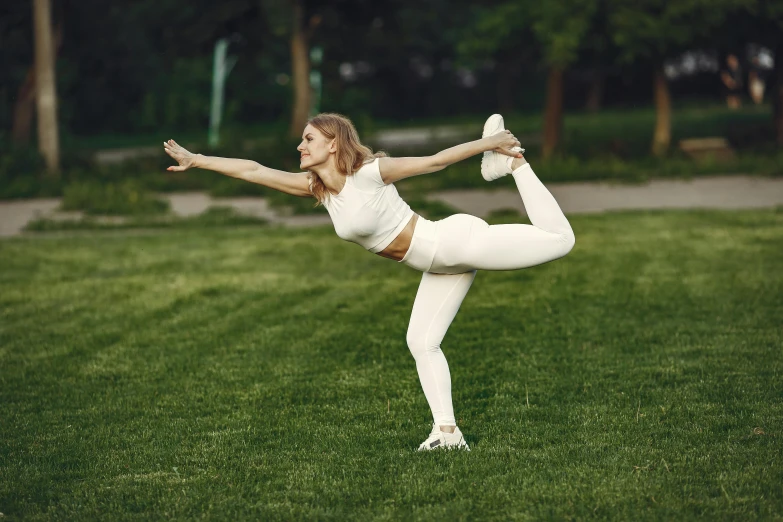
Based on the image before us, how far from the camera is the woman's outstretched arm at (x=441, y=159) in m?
5.90

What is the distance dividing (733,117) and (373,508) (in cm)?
3162

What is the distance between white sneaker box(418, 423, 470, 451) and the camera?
21.3ft

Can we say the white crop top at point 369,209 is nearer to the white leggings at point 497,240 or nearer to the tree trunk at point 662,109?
the white leggings at point 497,240

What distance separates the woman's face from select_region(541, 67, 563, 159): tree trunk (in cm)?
1863

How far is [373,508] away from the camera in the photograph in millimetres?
5648

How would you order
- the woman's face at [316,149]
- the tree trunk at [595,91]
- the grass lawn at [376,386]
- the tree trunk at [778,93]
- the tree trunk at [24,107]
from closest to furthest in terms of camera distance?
the grass lawn at [376,386], the woman's face at [316,149], the tree trunk at [778,93], the tree trunk at [24,107], the tree trunk at [595,91]

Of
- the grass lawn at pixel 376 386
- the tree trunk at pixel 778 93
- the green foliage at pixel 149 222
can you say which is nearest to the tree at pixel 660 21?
the tree trunk at pixel 778 93

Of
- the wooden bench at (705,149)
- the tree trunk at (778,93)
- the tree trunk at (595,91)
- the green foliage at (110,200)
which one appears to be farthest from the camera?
the tree trunk at (595,91)

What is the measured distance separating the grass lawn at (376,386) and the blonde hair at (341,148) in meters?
1.66

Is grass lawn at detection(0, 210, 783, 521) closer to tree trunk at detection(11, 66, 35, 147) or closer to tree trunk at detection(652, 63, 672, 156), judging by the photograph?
tree trunk at detection(652, 63, 672, 156)

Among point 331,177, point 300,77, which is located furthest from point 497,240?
point 300,77

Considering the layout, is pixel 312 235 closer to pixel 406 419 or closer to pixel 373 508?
pixel 406 419

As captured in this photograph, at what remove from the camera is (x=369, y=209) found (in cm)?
595

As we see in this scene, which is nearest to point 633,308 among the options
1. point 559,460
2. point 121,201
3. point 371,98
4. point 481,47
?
point 559,460
